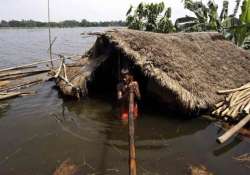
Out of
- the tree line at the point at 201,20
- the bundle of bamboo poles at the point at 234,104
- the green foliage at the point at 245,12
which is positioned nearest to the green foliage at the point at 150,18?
the tree line at the point at 201,20

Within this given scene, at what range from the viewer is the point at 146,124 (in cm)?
722

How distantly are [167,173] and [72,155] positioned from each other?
6.03 feet

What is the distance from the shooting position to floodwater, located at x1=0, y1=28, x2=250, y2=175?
515 cm

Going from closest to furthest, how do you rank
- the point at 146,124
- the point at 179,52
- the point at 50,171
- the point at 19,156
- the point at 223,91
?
the point at 50,171 < the point at 19,156 < the point at 146,124 < the point at 223,91 < the point at 179,52

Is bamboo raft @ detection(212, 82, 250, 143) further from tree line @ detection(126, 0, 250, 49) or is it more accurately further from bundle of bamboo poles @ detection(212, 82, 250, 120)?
tree line @ detection(126, 0, 250, 49)

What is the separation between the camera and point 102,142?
610cm

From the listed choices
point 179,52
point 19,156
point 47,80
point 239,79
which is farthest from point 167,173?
point 47,80

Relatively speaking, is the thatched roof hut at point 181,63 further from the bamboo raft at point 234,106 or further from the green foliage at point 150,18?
the green foliage at point 150,18

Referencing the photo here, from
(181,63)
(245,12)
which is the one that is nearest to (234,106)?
(181,63)

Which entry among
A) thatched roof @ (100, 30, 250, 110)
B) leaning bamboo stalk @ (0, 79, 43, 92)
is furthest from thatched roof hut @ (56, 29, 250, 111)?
leaning bamboo stalk @ (0, 79, 43, 92)

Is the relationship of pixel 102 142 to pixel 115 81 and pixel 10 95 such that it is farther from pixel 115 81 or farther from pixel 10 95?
pixel 115 81

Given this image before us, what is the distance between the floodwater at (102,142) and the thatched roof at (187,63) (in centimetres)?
79

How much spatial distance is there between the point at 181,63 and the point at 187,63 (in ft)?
0.88

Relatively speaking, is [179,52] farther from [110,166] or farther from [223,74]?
[110,166]
